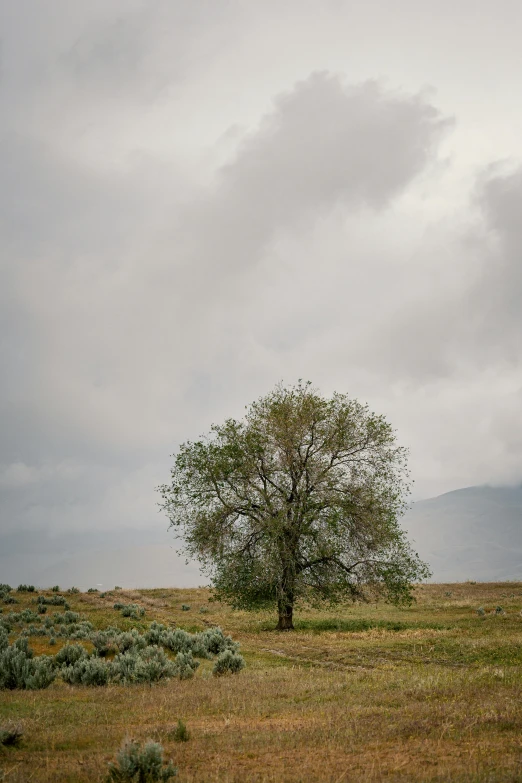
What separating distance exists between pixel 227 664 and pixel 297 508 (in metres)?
16.2

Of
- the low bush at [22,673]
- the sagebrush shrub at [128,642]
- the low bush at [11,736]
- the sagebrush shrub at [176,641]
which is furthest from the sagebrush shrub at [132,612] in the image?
the low bush at [11,736]

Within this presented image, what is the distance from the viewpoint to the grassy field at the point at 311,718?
7.98 meters

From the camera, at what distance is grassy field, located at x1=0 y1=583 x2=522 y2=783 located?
7.98 meters

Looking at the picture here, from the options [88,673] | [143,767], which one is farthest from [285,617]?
[143,767]

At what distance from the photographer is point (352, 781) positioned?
23.5ft

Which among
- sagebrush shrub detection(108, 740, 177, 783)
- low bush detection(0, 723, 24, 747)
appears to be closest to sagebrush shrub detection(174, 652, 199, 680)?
low bush detection(0, 723, 24, 747)

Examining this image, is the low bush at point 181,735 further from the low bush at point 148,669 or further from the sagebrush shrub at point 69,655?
the sagebrush shrub at point 69,655

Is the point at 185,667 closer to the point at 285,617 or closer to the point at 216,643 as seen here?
the point at 216,643

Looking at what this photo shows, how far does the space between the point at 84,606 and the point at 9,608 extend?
5.21 m

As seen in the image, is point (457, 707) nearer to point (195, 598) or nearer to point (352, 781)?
point (352, 781)

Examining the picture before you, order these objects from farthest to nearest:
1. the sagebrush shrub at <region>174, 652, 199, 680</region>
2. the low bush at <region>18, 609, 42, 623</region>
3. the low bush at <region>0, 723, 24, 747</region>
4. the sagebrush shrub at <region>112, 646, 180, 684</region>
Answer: the low bush at <region>18, 609, 42, 623</region> → the sagebrush shrub at <region>174, 652, 199, 680</region> → the sagebrush shrub at <region>112, 646, 180, 684</region> → the low bush at <region>0, 723, 24, 747</region>

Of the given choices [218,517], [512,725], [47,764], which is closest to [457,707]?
[512,725]

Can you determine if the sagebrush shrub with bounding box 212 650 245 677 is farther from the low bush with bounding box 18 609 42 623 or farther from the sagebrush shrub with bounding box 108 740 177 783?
the low bush with bounding box 18 609 42 623

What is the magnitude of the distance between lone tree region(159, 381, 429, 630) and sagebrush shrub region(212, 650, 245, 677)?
13645mm
